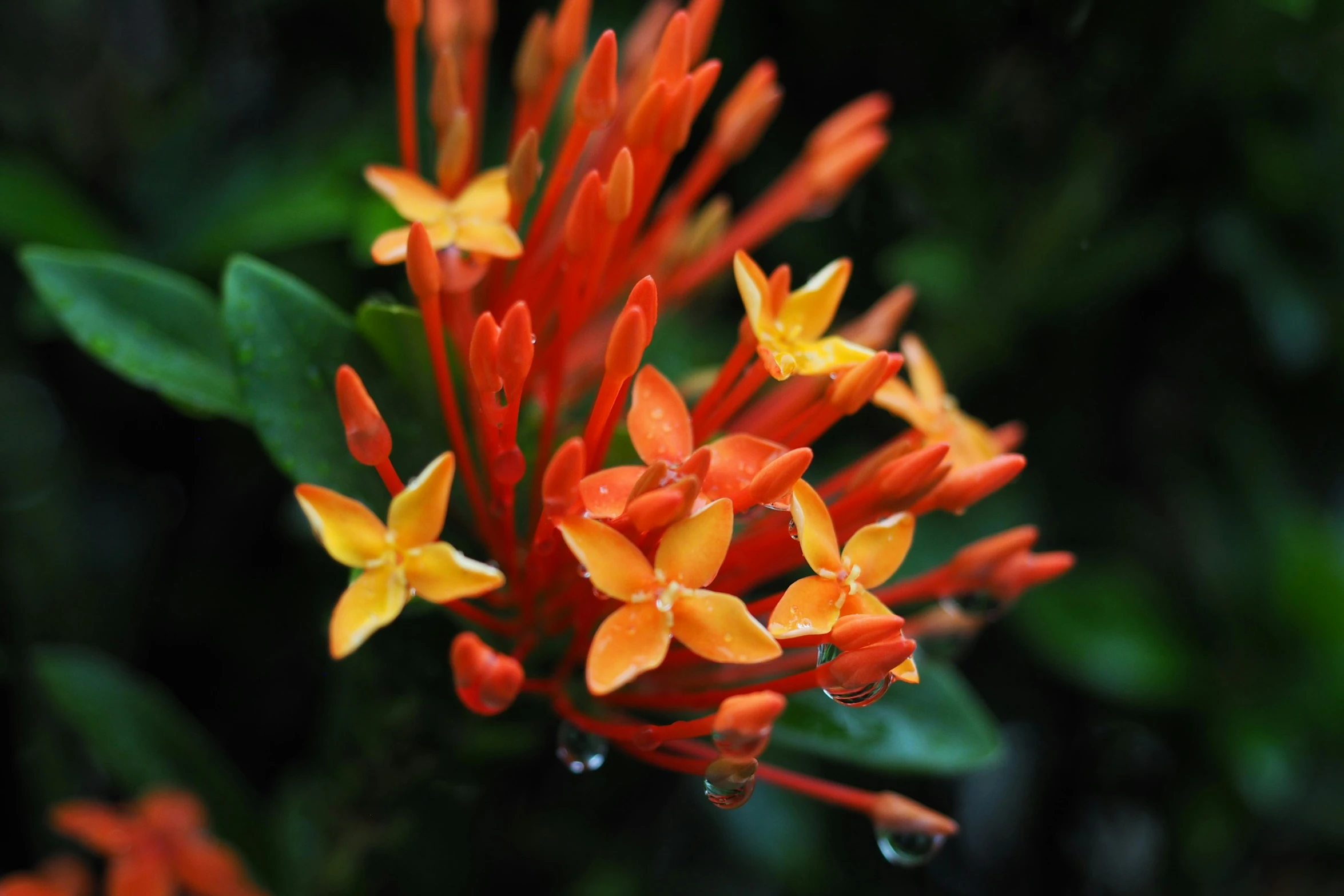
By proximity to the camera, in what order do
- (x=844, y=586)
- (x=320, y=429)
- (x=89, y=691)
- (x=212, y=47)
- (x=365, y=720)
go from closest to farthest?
(x=844, y=586) < (x=320, y=429) < (x=365, y=720) < (x=89, y=691) < (x=212, y=47)

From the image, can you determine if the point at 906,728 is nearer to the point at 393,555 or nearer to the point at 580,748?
the point at 580,748

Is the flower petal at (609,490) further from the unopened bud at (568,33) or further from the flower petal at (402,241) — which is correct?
the unopened bud at (568,33)

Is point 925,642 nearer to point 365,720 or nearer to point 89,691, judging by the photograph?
point 365,720

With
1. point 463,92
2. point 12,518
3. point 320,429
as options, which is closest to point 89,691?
point 12,518

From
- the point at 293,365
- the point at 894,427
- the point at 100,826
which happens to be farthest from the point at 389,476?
the point at 894,427

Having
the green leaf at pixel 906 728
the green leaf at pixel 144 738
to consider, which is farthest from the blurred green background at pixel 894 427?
the green leaf at pixel 906 728
